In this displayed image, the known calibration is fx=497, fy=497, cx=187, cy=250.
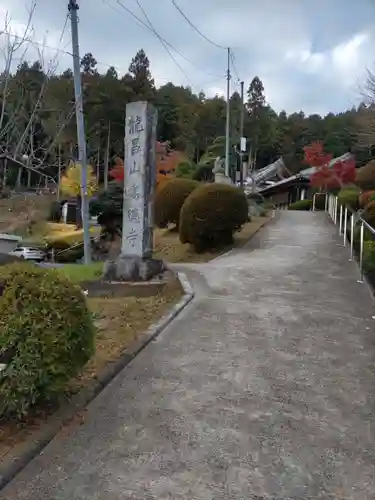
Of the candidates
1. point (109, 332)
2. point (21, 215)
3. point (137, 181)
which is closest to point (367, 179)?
point (137, 181)

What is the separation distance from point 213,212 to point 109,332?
733 cm

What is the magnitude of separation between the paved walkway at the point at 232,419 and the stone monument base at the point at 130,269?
143 centimetres

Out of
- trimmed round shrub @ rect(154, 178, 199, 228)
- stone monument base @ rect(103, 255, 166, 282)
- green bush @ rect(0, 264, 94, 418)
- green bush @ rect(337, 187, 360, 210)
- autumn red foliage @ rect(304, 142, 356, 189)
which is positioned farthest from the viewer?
autumn red foliage @ rect(304, 142, 356, 189)

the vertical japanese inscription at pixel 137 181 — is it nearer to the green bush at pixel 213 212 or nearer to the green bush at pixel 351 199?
the green bush at pixel 213 212

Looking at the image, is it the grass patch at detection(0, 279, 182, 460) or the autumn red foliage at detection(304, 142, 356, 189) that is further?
the autumn red foliage at detection(304, 142, 356, 189)

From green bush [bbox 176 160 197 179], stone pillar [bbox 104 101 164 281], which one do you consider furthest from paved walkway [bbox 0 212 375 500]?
green bush [bbox 176 160 197 179]

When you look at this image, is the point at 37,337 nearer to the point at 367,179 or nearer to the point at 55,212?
the point at 367,179

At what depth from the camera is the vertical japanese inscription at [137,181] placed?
7262 millimetres

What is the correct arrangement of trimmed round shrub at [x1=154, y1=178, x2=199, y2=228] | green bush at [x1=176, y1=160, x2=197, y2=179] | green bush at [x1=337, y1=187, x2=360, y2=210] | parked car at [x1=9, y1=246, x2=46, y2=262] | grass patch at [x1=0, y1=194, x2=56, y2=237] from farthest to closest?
grass patch at [x1=0, y1=194, x2=56, y2=237] → green bush at [x1=176, y1=160, x2=197, y2=179] → parked car at [x1=9, y1=246, x2=46, y2=262] → green bush at [x1=337, y1=187, x2=360, y2=210] → trimmed round shrub at [x1=154, y1=178, x2=199, y2=228]

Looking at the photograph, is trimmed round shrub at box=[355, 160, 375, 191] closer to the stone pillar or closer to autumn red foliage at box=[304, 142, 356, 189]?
autumn red foliage at box=[304, 142, 356, 189]

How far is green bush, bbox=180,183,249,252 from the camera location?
11.9m

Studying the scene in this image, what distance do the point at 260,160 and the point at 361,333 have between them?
51.7 meters

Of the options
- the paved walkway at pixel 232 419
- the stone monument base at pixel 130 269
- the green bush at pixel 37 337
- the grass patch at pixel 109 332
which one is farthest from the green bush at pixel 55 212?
the green bush at pixel 37 337

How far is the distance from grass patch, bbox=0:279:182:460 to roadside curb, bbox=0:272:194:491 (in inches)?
1.6
